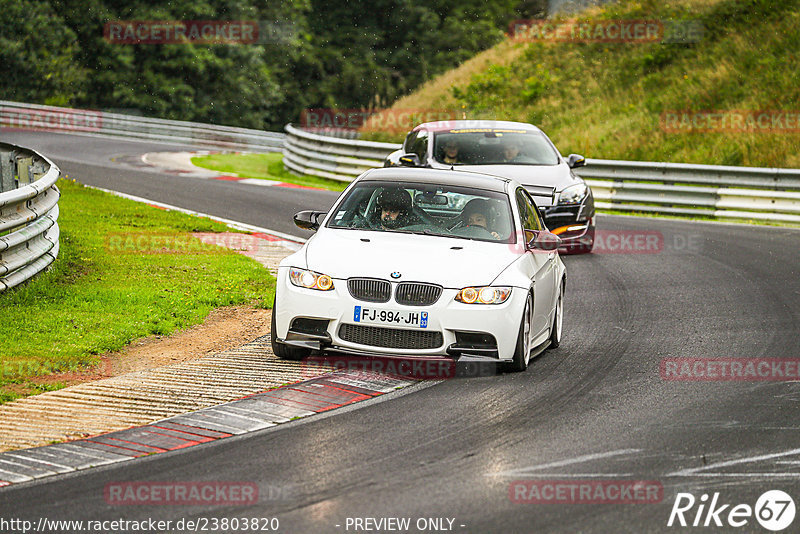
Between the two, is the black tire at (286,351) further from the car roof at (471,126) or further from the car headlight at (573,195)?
the car roof at (471,126)

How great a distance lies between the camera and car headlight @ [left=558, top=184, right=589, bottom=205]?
15886 mm

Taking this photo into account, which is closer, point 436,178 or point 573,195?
point 436,178

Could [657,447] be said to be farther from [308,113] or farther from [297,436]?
[308,113]

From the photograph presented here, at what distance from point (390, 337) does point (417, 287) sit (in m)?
0.44

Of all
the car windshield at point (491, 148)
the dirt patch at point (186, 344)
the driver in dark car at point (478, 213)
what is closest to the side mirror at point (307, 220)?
the dirt patch at point (186, 344)

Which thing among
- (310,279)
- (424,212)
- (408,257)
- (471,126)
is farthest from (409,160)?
(310,279)

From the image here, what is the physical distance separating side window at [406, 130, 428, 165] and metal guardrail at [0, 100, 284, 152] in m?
22.0

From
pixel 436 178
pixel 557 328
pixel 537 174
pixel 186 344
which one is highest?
pixel 436 178

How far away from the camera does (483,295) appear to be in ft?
28.5

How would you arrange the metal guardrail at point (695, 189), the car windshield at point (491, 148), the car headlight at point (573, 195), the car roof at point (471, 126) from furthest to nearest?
the metal guardrail at point (695, 189), the car roof at point (471, 126), the car windshield at point (491, 148), the car headlight at point (573, 195)

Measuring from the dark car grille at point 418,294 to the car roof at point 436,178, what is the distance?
1.72 metres

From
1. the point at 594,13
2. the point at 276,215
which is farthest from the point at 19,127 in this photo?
the point at 276,215

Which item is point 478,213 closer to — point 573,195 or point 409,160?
point 573,195

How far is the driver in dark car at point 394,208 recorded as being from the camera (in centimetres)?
977
